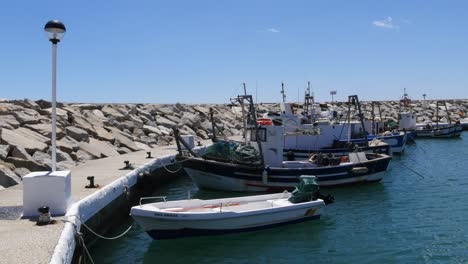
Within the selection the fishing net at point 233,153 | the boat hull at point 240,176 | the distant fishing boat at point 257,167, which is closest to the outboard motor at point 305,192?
the distant fishing boat at point 257,167

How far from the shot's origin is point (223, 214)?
12.1 meters

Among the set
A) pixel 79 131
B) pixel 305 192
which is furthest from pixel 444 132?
pixel 305 192

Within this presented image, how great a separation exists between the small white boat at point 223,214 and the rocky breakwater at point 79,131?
4.37 m

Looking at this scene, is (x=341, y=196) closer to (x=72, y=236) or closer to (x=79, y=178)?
(x=79, y=178)

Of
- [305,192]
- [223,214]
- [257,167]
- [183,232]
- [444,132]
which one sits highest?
[444,132]

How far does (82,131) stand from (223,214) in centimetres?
1193

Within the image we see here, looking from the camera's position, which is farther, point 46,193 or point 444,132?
point 444,132

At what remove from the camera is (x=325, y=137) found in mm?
27328

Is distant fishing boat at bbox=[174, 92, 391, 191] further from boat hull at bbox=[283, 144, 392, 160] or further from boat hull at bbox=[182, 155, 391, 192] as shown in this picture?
boat hull at bbox=[283, 144, 392, 160]

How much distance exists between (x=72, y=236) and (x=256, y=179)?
10.4m

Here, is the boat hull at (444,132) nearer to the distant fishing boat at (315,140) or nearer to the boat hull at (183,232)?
the distant fishing boat at (315,140)

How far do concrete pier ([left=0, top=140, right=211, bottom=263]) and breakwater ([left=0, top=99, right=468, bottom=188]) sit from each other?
137 cm

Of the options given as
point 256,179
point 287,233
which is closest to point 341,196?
point 256,179

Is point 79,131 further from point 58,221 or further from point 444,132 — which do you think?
point 444,132
